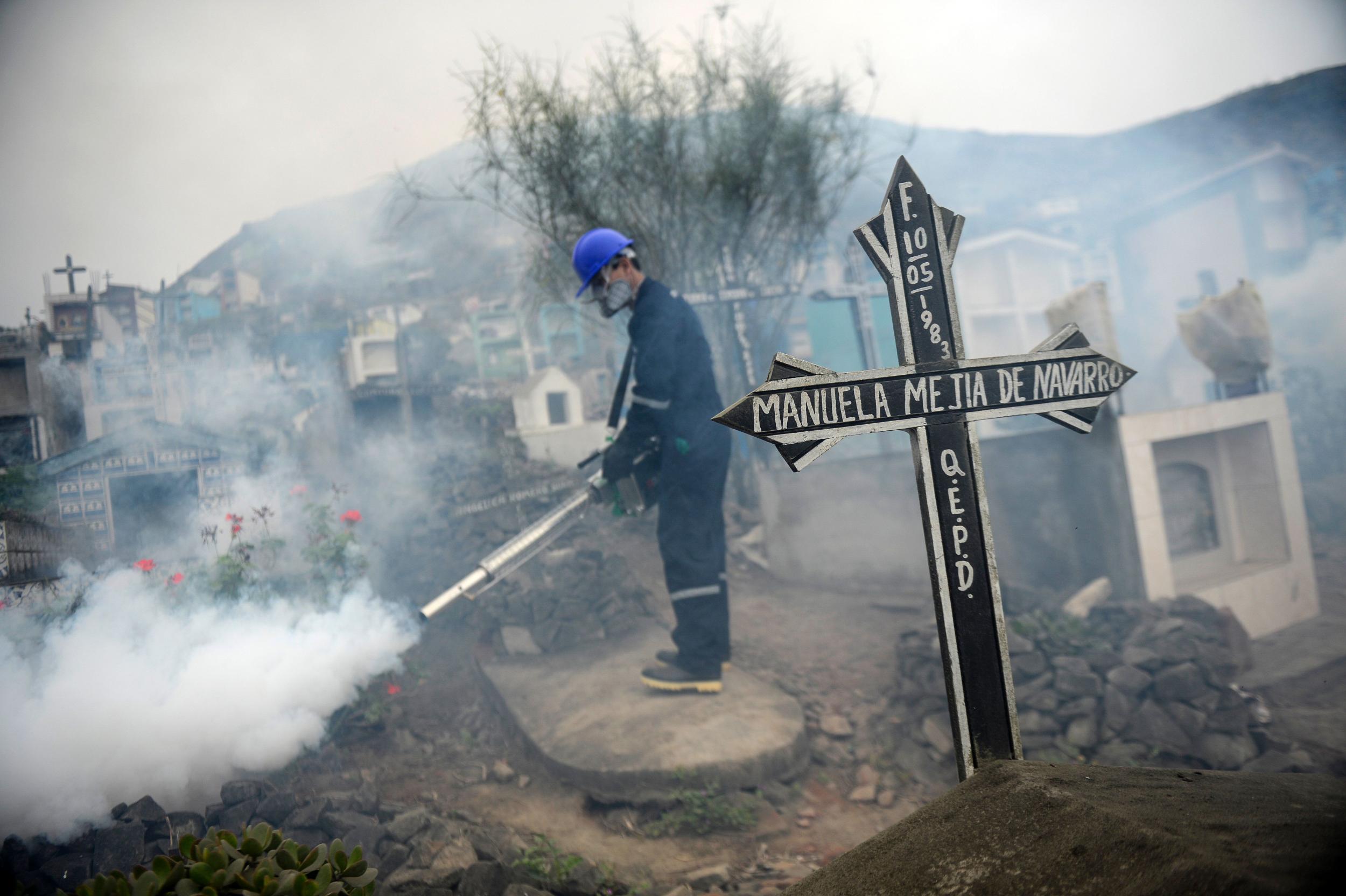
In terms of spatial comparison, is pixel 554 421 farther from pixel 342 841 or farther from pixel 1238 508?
pixel 1238 508

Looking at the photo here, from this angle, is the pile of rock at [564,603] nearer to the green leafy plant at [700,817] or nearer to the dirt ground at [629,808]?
the dirt ground at [629,808]

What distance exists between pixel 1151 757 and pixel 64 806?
17.9 feet

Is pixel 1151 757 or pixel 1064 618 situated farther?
pixel 1064 618

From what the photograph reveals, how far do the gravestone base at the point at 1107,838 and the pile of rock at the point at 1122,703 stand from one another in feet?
8.47

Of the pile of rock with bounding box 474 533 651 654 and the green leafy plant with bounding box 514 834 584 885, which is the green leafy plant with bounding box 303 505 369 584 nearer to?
the pile of rock with bounding box 474 533 651 654

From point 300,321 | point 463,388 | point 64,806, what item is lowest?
point 64,806

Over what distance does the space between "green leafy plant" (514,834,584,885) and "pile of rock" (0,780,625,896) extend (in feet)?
0.07

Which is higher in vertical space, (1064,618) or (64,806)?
(64,806)

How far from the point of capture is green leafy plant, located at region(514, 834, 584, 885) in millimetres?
2711

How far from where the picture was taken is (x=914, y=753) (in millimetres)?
4312

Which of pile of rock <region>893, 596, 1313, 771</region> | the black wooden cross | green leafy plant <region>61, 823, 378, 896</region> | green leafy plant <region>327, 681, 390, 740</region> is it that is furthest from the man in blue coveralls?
green leafy plant <region>61, 823, 378, 896</region>

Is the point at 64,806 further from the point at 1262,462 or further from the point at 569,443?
the point at 1262,462

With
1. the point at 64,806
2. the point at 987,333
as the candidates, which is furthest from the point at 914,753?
the point at 987,333

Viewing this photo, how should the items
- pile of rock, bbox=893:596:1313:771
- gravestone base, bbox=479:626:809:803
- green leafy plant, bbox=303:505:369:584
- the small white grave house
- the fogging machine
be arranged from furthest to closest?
1. the small white grave house
2. green leafy plant, bbox=303:505:369:584
3. the fogging machine
4. pile of rock, bbox=893:596:1313:771
5. gravestone base, bbox=479:626:809:803
